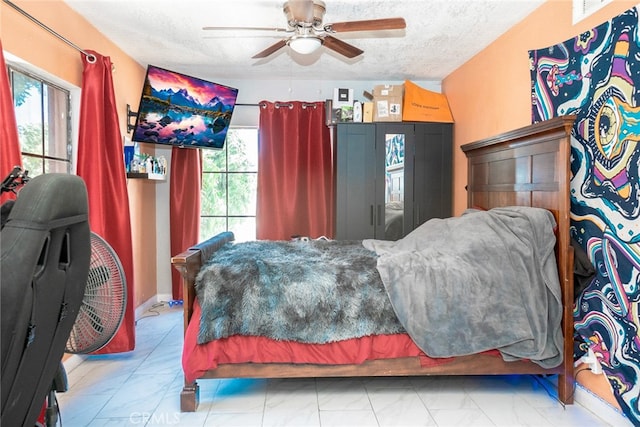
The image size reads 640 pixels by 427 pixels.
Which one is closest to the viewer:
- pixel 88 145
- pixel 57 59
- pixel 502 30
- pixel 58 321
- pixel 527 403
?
pixel 58 321

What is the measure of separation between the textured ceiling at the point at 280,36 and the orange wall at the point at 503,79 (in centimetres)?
10

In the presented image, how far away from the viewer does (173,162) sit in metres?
4.31

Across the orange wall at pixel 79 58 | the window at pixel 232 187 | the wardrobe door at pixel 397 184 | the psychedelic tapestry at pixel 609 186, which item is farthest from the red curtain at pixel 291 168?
the psychedelic tapestry at pixel 609 186

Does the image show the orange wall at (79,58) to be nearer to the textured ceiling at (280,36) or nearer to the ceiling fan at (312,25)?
the textured ceiling at (280,36)

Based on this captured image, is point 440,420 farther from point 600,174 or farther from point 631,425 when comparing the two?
point 600,174

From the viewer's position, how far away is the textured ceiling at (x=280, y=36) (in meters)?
2.75

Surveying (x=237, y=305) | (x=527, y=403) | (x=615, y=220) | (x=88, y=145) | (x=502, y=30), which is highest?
(x=502, y=30)

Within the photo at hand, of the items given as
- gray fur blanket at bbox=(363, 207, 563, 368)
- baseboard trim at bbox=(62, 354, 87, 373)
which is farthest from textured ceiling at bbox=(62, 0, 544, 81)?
baseboard trim at bbox=(62, 354, 87, 373)

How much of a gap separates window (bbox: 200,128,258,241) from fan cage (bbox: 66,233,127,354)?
3.07 m

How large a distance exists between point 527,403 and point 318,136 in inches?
119

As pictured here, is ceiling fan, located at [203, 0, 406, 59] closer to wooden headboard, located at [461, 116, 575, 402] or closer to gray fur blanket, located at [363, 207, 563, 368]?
wooden headboard, located at [461, 116, 575, 402]

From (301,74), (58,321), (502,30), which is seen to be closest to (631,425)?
(58,321)

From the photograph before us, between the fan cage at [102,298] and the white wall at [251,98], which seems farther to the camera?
the white wall at [251,98]

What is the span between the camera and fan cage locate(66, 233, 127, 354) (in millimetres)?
1490
